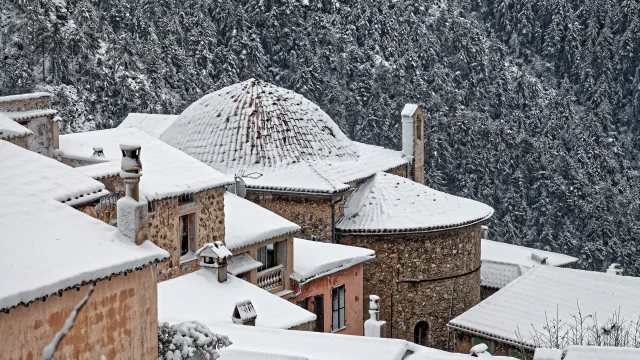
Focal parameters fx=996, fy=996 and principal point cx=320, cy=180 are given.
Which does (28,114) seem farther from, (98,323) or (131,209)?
(98,323)

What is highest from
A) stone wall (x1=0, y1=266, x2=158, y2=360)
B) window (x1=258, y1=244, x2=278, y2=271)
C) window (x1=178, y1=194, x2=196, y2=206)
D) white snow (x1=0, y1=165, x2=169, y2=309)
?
white snow (x1=0, y1=165, x2=169, y2=309)

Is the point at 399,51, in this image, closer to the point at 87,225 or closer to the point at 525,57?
the point at 525,57

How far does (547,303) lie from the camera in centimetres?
2783

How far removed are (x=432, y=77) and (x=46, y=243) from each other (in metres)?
95.7

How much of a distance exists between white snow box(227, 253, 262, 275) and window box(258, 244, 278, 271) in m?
0.95

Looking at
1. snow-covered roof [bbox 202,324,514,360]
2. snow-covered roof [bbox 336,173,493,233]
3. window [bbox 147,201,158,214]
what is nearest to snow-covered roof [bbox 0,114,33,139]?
window [bbox 147,201,158,214]

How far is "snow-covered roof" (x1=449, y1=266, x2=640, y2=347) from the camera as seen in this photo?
2633 cm

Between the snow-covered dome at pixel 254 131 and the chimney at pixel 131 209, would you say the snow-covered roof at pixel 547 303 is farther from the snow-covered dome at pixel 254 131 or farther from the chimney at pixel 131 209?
the chimney at pixel 131 209

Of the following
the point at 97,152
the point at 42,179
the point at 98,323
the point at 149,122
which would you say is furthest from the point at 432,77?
the point at 98,323

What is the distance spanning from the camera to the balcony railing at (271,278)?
24.9 metres

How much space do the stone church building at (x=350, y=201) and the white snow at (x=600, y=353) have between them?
14857 millimetres

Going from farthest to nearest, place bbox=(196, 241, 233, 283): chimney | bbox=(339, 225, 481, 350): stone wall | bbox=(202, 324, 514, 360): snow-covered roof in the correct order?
bbox=(339, 225, 481, 350): stone wall → bbox=(196, 241, 233, 283): chimney → bbox=(202, 324, 514, 360): snow-covered roof

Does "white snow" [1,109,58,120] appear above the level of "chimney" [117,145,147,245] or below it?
below

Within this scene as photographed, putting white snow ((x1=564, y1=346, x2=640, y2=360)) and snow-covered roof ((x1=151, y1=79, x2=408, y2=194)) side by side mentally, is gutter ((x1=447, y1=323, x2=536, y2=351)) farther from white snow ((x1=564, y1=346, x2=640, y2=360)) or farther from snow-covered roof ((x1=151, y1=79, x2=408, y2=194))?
white snow ((x1=564, y1=346, x2=640, y2=360))
